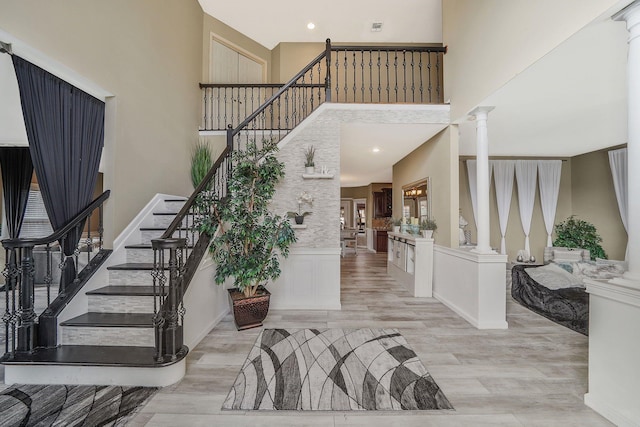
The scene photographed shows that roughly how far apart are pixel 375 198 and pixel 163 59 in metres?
8.31

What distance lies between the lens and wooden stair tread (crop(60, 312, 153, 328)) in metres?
2.23

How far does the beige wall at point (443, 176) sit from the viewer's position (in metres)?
3.88

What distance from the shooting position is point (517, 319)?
11.1ft

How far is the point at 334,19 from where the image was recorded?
5430mm

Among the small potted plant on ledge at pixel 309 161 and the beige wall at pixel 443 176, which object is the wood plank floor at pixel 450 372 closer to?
the beige wall at pixel 443 176

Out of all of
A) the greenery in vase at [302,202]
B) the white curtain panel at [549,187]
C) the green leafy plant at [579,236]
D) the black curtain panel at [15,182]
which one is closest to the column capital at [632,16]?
the greenery in vase at [302,202]

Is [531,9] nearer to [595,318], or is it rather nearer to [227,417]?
[595,318]

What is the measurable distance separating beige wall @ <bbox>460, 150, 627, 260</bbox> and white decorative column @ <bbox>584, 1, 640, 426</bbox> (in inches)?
174

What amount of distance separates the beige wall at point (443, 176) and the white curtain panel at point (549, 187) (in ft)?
10.7

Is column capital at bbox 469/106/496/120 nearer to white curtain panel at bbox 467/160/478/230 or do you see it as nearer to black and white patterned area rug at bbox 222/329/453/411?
white curtain panel at bbox 467/160/478/230

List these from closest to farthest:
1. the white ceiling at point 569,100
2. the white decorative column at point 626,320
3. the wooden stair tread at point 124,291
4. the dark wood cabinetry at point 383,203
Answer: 1. the white decorative column at point 626,320
2. the white ceiling at point 569,100
3. the wooden stair tread at point 124,291
4. the dark wood cabinetry at point 383,203

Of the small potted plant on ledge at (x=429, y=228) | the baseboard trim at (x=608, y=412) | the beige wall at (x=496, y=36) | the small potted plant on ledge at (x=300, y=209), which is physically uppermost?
the beige wall at (x=496, y=36)

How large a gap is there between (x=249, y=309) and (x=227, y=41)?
547cm

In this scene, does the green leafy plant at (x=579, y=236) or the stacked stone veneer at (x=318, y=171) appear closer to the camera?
the stacked stone veneer at (x=318, y=171)
